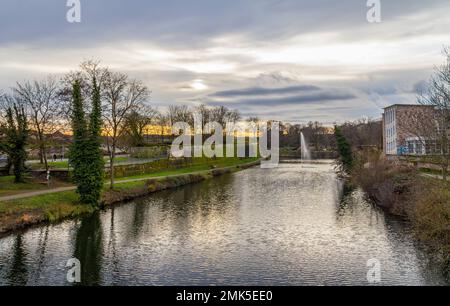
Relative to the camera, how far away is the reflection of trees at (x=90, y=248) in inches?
682

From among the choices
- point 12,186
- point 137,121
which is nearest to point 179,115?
point 137,121

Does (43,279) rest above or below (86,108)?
below

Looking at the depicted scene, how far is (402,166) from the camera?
1481 inches

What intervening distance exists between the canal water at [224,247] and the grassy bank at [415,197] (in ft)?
2.86

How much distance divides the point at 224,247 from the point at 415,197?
12.3 metres

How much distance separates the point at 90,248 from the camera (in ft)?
71.0

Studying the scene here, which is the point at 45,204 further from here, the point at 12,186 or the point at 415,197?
the point at 415,197

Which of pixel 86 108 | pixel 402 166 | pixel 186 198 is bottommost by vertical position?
pixel 186 198

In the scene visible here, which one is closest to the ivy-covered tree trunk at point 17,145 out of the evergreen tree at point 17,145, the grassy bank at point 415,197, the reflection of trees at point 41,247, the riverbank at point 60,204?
the evergreen tree at point 17,145

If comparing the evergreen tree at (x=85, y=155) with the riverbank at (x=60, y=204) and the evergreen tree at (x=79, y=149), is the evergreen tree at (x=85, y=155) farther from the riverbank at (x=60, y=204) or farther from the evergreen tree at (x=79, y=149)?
the riverbank at (x=60, y=204)

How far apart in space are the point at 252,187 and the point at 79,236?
24.1 meters
